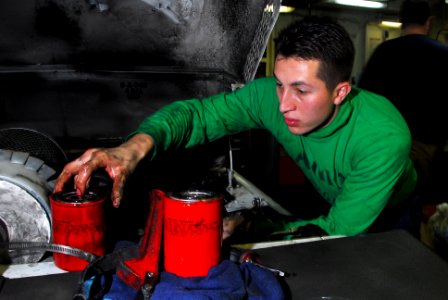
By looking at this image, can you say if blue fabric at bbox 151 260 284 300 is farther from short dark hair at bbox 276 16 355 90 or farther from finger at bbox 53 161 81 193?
short dark hair at bbox 276 16 355 90

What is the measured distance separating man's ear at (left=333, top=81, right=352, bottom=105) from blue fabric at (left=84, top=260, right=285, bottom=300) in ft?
2.42

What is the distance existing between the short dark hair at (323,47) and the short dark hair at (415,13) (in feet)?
4.48

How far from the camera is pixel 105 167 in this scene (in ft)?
3.06

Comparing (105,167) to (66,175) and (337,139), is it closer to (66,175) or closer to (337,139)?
(66,175)

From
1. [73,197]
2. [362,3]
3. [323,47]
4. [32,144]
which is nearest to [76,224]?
[73,197]

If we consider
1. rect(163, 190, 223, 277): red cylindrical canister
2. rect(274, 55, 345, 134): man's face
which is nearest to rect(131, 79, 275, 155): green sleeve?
rect(274, 55, 345, 134): man's face

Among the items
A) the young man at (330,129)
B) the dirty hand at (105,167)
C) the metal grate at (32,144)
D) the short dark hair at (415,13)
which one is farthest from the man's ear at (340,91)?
the short dark hair at (415,13)

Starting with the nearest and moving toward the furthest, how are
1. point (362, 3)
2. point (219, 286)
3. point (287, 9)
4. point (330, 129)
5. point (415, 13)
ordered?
point (219, 286), point (330, 129), point (415, 13), point (287, 9), point (362, 3)

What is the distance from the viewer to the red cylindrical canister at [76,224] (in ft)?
2.63

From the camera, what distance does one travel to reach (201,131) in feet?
4.87

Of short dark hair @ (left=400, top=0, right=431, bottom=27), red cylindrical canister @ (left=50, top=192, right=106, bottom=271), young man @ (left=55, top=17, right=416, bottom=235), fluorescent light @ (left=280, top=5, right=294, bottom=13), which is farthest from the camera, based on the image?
fluorescent light @ (left=280, top=5, right=294, bottom=13)

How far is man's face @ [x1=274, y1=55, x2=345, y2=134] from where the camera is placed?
3.77 feet

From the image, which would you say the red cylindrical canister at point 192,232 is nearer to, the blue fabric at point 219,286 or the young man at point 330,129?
the blue fabric at point 219,286

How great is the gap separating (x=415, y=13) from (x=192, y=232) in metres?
2.25
